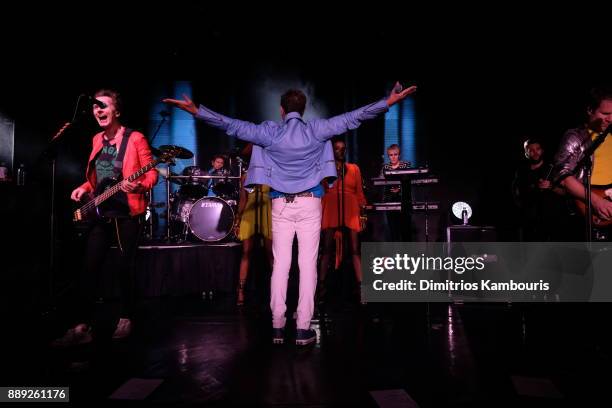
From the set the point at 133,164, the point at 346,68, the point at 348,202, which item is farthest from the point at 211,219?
the point at 346,68

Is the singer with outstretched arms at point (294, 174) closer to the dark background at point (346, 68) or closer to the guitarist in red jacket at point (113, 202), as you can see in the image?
the guitarist in red jacket at point (113, 202)

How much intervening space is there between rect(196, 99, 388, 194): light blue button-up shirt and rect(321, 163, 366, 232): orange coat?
79.5 inches

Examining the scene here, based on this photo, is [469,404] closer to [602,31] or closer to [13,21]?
[602,31]

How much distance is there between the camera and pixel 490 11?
23.0 ft

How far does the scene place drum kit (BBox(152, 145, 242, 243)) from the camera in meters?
7.41

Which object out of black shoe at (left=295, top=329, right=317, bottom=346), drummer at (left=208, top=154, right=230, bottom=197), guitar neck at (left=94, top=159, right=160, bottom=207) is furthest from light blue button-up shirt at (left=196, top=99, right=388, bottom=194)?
drummer at (left=208, top=154, right=230, bottom=197)

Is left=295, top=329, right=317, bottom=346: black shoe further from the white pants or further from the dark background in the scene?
the dark background

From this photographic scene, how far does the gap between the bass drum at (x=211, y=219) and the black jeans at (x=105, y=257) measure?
3.49 metres

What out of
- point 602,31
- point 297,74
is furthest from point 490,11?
point 297,74

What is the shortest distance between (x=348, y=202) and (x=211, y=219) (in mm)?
3108

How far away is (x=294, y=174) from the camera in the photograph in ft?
11.2

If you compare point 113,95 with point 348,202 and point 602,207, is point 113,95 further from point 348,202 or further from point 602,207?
point 602,207

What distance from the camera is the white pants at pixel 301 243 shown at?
3.43 m

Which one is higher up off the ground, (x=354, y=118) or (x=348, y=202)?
(x=354, y=118)
